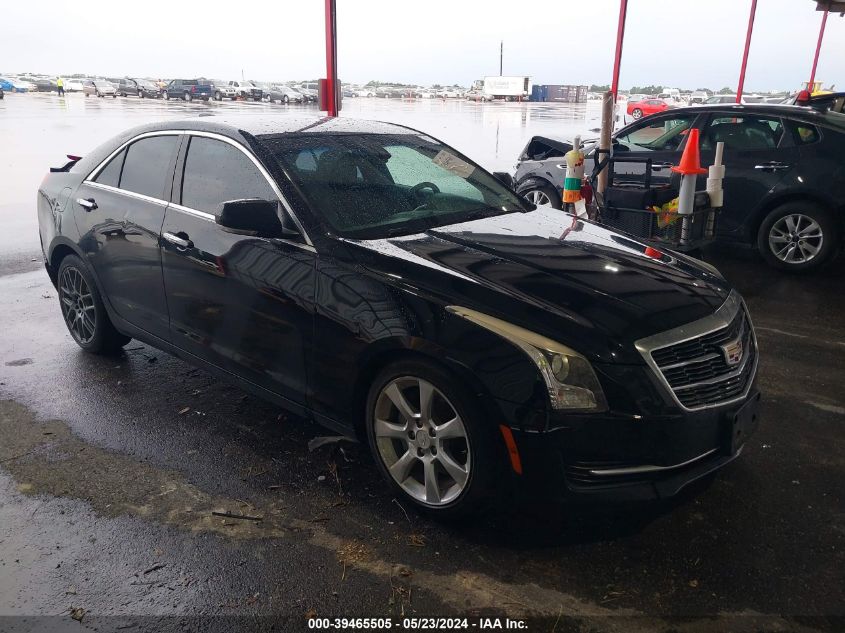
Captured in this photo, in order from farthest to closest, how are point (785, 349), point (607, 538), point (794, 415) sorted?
point (785, 349) < point (794, 415) < point (607, 538)

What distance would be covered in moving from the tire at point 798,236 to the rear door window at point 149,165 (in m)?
6.06

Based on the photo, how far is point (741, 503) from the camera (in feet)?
10.5

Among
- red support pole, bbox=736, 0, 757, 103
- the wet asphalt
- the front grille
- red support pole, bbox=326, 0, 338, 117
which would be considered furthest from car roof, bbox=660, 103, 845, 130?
red support pole, bbox=736, 0, 757, 103

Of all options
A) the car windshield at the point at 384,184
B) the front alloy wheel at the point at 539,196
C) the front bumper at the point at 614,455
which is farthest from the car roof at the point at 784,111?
the front bumper at the point at 614,455

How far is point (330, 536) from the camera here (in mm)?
2955

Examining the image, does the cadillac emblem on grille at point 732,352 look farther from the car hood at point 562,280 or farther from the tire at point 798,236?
the tire at point 798,236

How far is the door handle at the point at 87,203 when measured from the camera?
4.53 m

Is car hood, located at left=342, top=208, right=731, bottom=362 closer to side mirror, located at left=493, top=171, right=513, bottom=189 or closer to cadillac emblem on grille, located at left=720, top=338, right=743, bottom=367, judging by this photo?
cadillac emblem on grille, located at left=720, top=338, right=743, bottom=367

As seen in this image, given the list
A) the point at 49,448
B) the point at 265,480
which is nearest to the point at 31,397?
the point at 49,448

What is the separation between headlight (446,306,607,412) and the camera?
101 inches

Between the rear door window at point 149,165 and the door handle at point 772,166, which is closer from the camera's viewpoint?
the rear door window at point 149,165

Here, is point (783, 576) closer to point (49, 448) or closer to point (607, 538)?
point (607, 538)

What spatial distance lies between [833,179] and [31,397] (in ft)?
23.6

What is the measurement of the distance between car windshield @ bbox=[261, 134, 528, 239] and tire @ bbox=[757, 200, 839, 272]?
433cm
